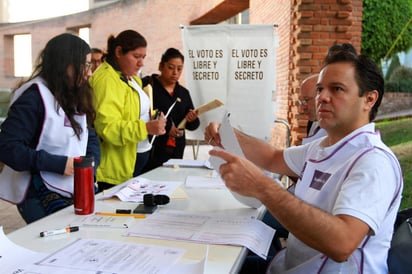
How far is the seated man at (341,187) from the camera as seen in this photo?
1.13m

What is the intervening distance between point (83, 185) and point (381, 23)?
23.1 feet

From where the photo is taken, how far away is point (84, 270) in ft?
3.53

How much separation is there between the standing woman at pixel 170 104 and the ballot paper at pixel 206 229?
5.74 feet

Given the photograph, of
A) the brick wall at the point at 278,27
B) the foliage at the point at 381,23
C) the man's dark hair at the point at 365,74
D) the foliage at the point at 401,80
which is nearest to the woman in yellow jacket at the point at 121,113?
the brick wall at the point at 278,27

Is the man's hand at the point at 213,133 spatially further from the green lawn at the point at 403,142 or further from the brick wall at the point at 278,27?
the green lawn at the point at 403,142

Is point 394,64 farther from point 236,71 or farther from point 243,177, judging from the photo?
point 243,177

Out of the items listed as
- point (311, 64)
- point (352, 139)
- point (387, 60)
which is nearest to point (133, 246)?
point (352, 139)

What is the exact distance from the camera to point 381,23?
7207 mm

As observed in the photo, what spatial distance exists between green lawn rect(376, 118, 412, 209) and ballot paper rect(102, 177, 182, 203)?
2.86 meters

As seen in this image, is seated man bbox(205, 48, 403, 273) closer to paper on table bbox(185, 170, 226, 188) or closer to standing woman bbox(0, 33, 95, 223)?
paper on table bbox(185, 170, 226, 188)

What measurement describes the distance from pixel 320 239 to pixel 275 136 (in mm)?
5475

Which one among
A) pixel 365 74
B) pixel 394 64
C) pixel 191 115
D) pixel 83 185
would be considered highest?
pixel 394 64

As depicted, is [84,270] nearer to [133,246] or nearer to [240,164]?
[133,246]

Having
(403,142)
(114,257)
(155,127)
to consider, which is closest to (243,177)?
(114,257)
